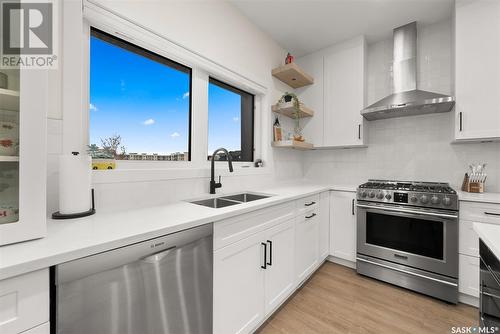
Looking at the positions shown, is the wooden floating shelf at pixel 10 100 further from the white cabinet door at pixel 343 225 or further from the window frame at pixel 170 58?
the white cabinet door at pixel 343 225

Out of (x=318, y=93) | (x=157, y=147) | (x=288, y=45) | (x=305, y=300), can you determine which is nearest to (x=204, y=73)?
(x=157, y=147)

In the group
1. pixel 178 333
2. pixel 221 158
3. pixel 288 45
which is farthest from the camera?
pixel 288 45

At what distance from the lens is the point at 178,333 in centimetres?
98

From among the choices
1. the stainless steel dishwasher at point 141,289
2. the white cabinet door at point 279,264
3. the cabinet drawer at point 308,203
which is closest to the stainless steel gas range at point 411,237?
the cabinet drawer at point 308,203

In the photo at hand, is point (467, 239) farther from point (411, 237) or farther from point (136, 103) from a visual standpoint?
point (136, 103)

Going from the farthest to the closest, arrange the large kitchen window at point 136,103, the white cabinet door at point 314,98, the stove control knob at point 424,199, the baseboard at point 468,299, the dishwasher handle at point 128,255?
the white cabinet door at point 314,98, the stove control knob at point 424,199, the baseboard at point 468,299, the large kitchen window at point 136,103, the dishwasher handle at point 128,255

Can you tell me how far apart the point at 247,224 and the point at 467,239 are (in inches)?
76.2

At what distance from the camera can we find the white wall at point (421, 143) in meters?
2.24

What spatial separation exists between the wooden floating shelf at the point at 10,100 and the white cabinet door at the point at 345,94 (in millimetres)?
2796

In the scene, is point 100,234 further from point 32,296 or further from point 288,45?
point 288,45

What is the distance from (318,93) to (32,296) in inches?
123

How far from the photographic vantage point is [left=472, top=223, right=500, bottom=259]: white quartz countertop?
2.51 ft

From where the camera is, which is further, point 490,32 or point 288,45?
point 288,45

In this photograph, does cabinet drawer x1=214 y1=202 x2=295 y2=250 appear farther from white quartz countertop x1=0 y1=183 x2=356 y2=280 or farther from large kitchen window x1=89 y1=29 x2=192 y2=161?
large kitchen window x1=89 y1=29 x2=192 y2=161
